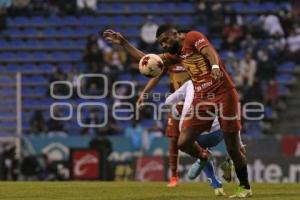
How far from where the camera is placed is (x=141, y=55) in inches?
491

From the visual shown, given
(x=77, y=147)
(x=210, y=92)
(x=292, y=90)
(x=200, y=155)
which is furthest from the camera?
(x=292, y=90)

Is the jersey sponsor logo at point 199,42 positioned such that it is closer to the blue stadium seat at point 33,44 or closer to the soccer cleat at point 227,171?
the soccer cleat at point 227,171

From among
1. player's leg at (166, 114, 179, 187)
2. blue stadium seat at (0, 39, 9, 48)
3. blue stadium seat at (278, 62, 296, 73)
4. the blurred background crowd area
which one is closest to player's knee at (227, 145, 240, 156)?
player's leg at (166, 114, 179, 187)

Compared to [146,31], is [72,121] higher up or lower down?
lower down

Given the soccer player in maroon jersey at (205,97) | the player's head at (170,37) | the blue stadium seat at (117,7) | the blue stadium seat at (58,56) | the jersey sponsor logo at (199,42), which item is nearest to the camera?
the jersey sponsor logo at (199,42)

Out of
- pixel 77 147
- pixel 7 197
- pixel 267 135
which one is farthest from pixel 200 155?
pixel 267 135

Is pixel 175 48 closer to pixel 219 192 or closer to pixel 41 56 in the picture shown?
pixel 219 192

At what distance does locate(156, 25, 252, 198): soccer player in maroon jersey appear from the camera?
11422 millimetres

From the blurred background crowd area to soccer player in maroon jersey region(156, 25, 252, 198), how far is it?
11877mm

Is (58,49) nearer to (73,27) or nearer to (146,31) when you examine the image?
(73,27)

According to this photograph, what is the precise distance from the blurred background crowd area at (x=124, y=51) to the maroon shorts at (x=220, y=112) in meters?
11.9

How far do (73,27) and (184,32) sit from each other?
17867 millimetres

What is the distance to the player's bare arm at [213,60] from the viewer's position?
35.1 ft

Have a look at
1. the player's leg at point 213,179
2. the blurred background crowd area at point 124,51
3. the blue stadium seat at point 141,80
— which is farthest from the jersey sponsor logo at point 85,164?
the player's leg at point 213,179
